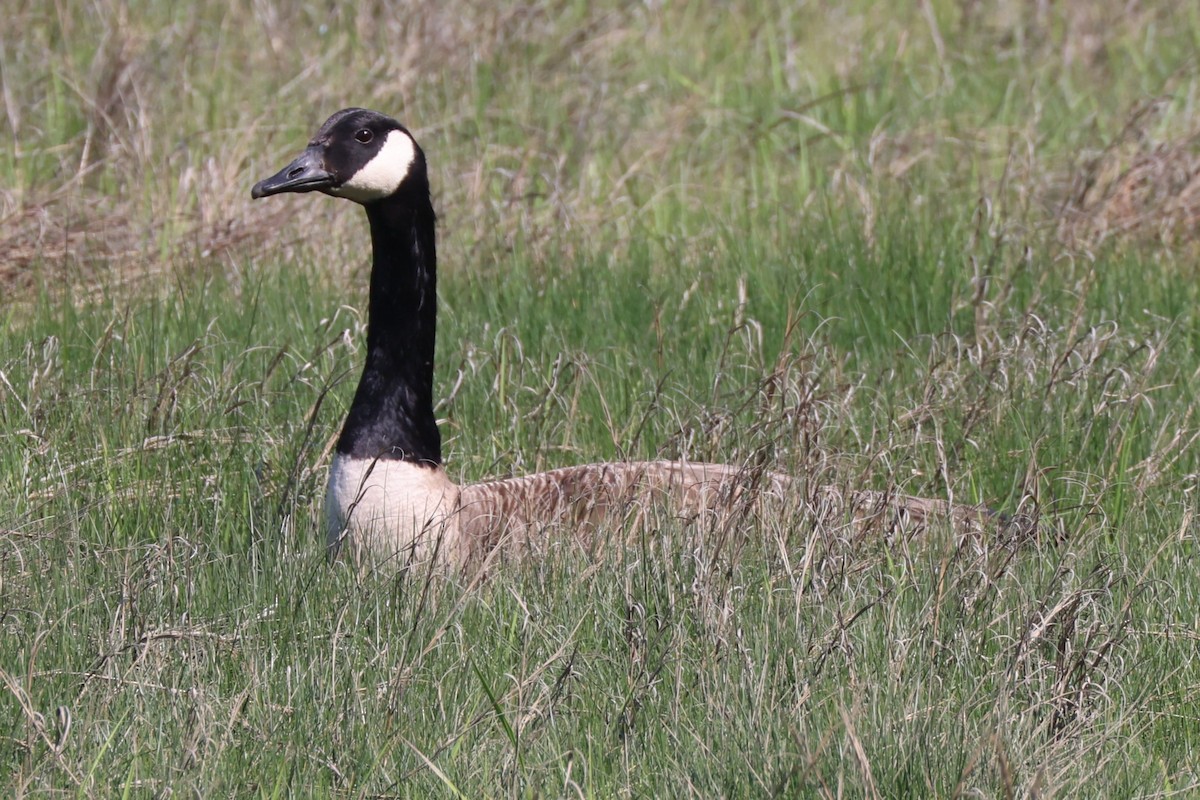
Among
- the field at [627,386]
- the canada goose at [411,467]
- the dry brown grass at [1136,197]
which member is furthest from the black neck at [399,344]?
the dry brown grass at [1136,197]

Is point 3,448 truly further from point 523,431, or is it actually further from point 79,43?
point 79,43

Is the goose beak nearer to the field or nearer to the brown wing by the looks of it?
the field

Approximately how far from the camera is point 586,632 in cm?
355

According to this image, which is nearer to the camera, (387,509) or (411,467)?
(387,509)

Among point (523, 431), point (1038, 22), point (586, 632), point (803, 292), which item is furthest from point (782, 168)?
point (586, 632)

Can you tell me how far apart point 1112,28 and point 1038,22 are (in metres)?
0.43

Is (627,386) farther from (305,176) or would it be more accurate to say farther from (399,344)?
(305,176)

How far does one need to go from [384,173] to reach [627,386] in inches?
48.5

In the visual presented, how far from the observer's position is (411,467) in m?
4.25

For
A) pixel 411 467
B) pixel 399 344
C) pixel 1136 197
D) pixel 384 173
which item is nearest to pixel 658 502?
pixel 411 467

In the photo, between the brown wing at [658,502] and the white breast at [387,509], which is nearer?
the brown wing at [658,502]

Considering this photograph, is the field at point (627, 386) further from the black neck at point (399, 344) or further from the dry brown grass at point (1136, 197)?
the black neck at point (399, 344)

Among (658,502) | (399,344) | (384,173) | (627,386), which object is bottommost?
(627,386)

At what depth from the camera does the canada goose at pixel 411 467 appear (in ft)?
13.2
